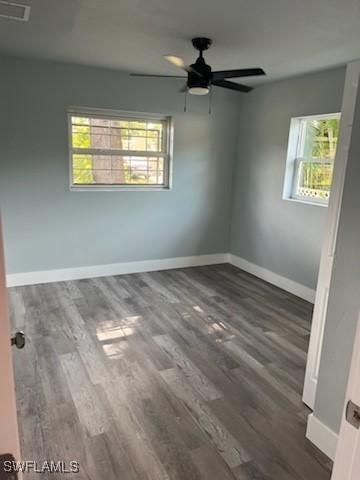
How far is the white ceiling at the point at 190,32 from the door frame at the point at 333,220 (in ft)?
2.01

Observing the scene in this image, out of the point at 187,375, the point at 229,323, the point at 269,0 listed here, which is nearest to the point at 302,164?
the point at 229,323

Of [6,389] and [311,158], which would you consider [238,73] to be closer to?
[311,158]

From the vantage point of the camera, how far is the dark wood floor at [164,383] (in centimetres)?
192

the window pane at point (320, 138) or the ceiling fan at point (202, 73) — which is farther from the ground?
the ceiling fan at point (202, 73)

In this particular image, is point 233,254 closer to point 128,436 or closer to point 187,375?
point 187,375

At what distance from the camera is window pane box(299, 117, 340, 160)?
155 inches

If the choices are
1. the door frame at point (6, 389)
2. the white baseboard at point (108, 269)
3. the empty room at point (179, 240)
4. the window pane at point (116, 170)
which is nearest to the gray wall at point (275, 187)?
the empty room at point (179, 240)

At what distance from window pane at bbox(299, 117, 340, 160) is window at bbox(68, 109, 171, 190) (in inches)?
67.9

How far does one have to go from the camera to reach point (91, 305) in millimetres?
3791

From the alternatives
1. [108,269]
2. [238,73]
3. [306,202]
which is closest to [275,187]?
[306,202]

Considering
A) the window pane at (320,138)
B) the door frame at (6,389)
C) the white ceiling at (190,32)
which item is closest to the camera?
the door frame at (6,389)

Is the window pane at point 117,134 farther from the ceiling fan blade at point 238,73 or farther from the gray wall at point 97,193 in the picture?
the ceiling fan blade at point 238,73

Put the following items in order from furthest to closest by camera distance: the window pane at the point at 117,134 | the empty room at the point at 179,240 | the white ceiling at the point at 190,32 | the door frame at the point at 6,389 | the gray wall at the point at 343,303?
the window pane at the point at 117,134, the white ceiling at the point at 190,32, the empty room at the point at 179,240, the gray wall at the point at 343,303, the door frame at the point at 6,389

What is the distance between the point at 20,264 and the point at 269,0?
3606 millimetres
